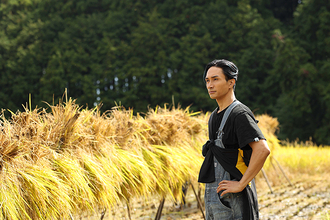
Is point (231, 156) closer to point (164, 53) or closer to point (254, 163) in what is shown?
point (254, 163)

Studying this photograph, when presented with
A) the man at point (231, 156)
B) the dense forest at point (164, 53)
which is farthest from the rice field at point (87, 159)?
the dense forest at point (164, 53)

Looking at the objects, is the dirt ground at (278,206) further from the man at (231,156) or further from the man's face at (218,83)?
the man's face at (218,83)

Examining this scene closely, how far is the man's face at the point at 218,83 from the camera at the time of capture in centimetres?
199

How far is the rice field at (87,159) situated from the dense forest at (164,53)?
1426cm

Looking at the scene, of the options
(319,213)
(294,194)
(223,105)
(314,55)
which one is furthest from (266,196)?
(314,55)

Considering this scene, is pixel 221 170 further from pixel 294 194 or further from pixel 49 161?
pixel 294 194

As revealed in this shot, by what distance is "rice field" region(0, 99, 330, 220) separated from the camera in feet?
7.91

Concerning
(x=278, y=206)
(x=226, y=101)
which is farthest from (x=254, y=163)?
(x=278, y=206)

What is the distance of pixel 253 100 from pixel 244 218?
19.1m

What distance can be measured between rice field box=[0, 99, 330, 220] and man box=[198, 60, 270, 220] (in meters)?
1.23

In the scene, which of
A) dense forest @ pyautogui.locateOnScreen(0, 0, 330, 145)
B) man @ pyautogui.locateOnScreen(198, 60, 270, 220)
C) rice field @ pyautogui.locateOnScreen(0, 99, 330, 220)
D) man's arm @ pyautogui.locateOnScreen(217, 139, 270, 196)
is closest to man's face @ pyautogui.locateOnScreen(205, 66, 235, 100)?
man @ pyautogui.locateOnScreen(198, 60, 270, 220)

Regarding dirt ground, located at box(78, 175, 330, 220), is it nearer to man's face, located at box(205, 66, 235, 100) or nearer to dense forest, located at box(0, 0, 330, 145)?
man's face, located at box(205, 66, 235, 100)

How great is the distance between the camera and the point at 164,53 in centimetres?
1998

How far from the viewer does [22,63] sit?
786 inches
